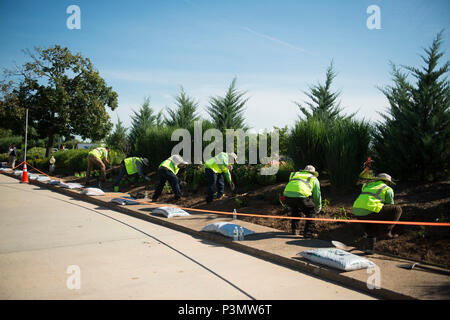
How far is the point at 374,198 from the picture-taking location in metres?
5.41

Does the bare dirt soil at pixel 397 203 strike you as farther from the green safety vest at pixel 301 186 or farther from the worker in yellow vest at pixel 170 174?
the green safety vest at pixel 301 186

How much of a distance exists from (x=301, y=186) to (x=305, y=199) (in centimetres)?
27

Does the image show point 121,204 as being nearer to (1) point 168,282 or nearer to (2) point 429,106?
(1) point 168,282

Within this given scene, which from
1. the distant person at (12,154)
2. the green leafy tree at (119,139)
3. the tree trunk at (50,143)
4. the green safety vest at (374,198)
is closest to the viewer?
the green safety vest at (374,198)

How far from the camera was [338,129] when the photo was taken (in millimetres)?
8398

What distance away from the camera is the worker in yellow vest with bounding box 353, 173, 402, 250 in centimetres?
526

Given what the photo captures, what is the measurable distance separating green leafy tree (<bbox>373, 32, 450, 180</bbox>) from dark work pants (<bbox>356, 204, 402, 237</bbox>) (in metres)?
2.47

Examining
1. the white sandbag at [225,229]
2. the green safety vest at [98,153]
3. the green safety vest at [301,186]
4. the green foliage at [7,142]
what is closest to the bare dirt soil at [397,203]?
the green safety vest at [301,186]

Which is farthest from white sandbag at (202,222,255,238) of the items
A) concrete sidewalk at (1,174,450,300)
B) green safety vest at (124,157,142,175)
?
green safety vest at (124,157,142,175)

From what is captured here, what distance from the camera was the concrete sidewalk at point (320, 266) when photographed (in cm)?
364

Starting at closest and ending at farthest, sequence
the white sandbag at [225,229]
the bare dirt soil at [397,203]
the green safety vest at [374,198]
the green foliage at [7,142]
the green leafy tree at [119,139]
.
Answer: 1. the bare dirt soil at [397,203]
2. the green safety vest at [374,198]
3. the white sandbag at [225,229]
4. the green leafy tree at [119,139]
5. the green foliage at [7,142]

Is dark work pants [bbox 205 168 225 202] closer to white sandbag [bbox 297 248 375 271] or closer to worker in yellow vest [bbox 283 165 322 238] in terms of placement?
worker in yellow vest [bbox 283 165 322 238]

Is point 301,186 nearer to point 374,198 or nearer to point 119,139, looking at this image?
point 374,198
